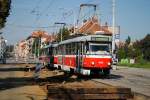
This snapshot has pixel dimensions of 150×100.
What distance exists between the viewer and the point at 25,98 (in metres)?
19.1

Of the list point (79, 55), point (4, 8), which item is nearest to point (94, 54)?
point (79, 55)

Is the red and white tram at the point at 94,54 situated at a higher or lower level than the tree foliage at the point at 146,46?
lower

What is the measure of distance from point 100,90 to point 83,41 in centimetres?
1773

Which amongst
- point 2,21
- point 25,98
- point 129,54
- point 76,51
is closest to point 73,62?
point 76,51

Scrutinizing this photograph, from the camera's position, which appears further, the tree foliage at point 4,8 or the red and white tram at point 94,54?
the red and white tram at point 94,54

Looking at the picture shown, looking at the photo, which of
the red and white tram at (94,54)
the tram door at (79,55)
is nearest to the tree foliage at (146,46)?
the tram door at (79,55)

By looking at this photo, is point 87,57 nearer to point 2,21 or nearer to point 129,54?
point 2,21

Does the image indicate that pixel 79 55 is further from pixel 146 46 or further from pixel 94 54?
pixel 146 46

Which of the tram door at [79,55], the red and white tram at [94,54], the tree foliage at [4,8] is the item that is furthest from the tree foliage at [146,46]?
the red and white tram at [94,54]

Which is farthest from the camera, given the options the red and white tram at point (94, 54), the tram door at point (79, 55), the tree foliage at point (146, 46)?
the tree foliage at point (146, 46)

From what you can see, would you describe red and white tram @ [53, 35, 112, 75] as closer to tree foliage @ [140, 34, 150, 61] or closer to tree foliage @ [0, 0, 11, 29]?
tree foliage @ [0, 0, 11, 29]

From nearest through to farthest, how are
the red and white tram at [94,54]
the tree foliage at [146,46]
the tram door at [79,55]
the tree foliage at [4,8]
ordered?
1. the tree foliage at [4,8]
2. the red and white tram at [94,54]
3. the tram door at [79,55]
4. the tree foliage at [146,46]

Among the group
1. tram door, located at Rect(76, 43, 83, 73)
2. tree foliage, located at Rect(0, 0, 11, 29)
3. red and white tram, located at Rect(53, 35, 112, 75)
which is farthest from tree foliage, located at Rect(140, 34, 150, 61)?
red and white tram, located at Rect(53, 35, 112, 75)

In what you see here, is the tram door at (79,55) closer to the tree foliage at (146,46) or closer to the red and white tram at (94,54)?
the red and white tram at (94,54)
